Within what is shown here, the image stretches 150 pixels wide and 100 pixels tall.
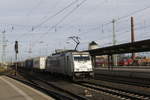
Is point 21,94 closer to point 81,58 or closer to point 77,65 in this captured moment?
point 77,65

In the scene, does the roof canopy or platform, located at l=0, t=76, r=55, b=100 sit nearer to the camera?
platform, located at l=0, t=76, r=55, b=100

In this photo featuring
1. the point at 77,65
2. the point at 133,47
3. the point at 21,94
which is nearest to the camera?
the point at 21,94

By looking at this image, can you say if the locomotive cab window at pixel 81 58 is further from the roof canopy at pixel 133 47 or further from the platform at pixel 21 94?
the platform at pixel 21 94

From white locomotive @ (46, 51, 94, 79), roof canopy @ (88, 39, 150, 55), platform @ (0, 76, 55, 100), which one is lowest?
platform @ (0, 76, 55, 100)

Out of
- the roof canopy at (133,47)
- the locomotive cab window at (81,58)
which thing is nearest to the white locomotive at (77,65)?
the locomotive cab window at (81,58)

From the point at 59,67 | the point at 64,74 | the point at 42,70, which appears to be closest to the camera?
the point at 64,74

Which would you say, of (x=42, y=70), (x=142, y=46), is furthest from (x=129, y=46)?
(x=42, y=70)

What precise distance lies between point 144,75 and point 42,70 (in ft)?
82.0

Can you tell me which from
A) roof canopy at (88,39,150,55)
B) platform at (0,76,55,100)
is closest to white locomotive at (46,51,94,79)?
roof canopy at (88,39,150,55)

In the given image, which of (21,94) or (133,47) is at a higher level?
(133,47)

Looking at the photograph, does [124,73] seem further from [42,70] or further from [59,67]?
[42,70]

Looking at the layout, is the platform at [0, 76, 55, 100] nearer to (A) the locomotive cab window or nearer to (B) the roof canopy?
(A) the locomotive cab window

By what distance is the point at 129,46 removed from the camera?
102ft

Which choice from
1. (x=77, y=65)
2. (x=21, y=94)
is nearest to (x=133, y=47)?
(x=77, y=65)
